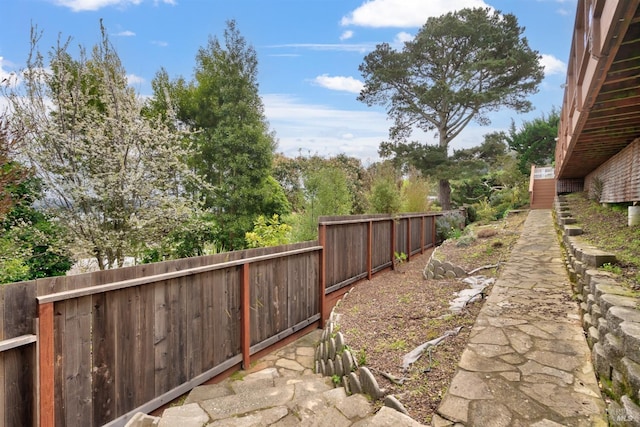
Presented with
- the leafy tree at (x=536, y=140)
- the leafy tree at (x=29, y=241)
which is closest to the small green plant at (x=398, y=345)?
the leafy tree at (x=29, y=241)

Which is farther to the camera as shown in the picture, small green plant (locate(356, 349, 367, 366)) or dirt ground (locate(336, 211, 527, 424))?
small green plant (locate(356, 349, 367, 366))

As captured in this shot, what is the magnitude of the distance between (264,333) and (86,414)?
1731mm

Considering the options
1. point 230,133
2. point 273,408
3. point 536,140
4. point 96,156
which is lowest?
point 273,408

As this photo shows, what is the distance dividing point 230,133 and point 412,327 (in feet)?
23.3

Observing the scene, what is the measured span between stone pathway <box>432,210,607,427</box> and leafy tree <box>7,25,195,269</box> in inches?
200

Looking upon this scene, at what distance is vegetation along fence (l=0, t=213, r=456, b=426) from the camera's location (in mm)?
1637

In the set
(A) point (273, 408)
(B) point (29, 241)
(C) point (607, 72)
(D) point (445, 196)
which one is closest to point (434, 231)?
(D) point (445, 196)

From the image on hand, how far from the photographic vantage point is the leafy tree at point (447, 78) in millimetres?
14133

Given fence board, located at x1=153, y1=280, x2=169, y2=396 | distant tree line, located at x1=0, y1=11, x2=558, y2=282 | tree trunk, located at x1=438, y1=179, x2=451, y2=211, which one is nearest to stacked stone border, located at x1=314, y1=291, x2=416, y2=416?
fence board, located at x1=153, y1=280, x2=169, y2=396

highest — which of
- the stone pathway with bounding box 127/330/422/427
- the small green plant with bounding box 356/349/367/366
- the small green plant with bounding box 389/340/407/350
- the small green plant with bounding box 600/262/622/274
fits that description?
the small green plant with bounding box 600/262/622/274

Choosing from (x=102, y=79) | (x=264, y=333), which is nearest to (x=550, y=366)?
(x=264, y=333)

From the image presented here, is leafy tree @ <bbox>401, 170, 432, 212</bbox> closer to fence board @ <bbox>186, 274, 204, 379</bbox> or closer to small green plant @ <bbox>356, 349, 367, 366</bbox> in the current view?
small green plant @ <bbox>356, 349, 367, 366</bbox>

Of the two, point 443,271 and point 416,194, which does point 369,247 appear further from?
point 416,194

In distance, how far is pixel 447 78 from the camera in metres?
15.1
